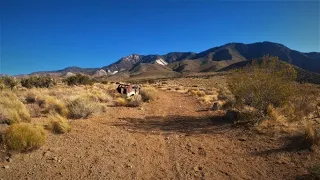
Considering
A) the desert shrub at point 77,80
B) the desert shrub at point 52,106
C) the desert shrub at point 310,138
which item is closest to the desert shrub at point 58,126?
the desert shrub at point 52,106

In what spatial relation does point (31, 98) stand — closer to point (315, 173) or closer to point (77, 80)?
point (315, 173)

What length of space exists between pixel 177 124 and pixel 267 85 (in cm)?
405

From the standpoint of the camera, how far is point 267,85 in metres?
11.2

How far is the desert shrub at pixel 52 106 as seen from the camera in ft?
40.1

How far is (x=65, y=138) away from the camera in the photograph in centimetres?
870

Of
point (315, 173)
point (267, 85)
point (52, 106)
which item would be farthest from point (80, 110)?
point (315, 173)

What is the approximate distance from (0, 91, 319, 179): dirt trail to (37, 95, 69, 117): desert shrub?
1999 millimetres

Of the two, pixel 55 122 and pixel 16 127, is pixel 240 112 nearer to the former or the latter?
pixel 55 122

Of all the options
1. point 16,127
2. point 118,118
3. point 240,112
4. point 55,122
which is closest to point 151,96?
point 118,118

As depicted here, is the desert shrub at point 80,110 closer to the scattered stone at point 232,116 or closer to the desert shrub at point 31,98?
the desert shrub at point 31,98

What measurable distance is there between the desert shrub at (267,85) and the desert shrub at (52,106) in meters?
7.90

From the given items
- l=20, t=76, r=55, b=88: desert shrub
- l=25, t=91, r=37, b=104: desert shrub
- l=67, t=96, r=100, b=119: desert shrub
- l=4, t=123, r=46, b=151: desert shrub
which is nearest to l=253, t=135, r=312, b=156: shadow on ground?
l=4, t=123, r=46, b=151: desert shrub

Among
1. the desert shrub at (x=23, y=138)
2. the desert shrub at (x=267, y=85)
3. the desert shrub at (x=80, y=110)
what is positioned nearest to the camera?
the desert shrub at (x=23, y=138)

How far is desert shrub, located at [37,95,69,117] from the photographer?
12.2m
